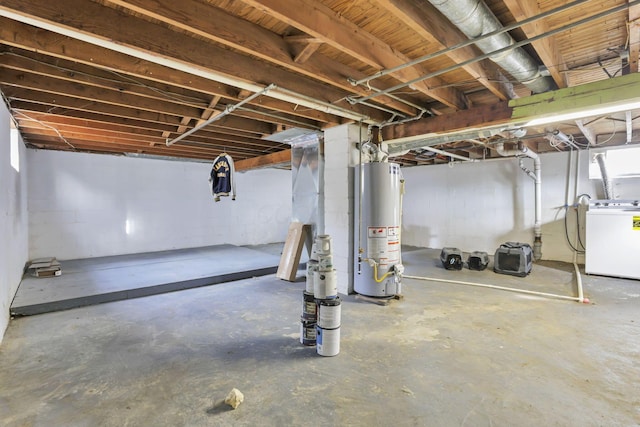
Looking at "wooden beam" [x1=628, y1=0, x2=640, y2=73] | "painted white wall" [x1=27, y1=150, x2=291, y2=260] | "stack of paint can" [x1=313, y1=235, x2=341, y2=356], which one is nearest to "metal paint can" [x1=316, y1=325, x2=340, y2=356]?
"stack of paint can" [x1=313, y1=235, x2=341, y2=356]

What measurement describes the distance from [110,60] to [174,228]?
532 cm

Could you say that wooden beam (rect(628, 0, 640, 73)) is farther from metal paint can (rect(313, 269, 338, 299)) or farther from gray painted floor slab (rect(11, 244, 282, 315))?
gray painted floor slab (rect(11, 244, 282, 315))

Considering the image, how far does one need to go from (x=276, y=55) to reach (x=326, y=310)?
1998mm

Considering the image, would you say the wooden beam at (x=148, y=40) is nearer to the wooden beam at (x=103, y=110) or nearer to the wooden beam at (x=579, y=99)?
the wooden beam at (x=103, y=110)

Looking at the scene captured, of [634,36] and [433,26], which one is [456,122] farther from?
[433,26]

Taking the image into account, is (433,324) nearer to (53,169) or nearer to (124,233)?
(124,233)

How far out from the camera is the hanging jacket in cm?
506

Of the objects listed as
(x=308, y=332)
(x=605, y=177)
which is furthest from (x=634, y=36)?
(x=605, y=177)

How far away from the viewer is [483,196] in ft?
22.6

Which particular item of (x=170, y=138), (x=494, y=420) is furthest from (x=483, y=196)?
(x=170, y=138)

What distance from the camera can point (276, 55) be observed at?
229 centimetres

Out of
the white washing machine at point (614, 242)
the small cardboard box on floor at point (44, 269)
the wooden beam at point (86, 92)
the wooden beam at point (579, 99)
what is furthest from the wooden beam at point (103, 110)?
the white washing machine at point (614, 242)

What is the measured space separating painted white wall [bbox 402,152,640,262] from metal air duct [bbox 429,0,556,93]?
4063 mm

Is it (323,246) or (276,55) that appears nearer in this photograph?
(276,55)
